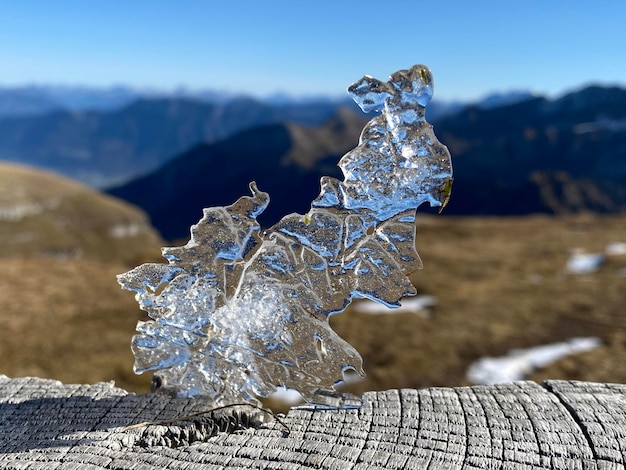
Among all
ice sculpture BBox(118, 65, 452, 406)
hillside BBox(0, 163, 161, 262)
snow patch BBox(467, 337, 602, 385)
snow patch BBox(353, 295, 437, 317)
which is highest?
ice sculpture BBox(118, 65, 452, 406)

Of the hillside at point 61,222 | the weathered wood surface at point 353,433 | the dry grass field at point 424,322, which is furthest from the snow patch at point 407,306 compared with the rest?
the hillside at point 61,222

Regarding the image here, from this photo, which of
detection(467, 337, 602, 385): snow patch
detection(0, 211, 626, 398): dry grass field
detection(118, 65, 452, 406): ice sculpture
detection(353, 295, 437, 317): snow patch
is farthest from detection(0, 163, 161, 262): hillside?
detection(118, 65, 452, 406): ice sculpture

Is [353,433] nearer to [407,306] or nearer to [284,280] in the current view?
[284,280]

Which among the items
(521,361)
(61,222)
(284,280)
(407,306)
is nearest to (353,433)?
(284,280)

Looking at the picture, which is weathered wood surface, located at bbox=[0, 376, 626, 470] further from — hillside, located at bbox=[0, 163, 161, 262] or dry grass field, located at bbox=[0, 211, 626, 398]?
hillside, located at bbox=[0, 163, 161, 262]

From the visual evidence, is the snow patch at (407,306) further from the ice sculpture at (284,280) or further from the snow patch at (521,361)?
the ice sculpture at (284,280)

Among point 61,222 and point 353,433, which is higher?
point 353,433

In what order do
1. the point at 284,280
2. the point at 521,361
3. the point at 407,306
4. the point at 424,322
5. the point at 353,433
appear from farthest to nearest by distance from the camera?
the point at 407,306 → the point at 424,322 → the point at 521,361 → the point at 284,280 → the point at 353,433
